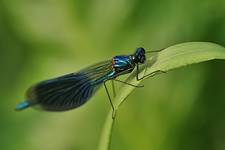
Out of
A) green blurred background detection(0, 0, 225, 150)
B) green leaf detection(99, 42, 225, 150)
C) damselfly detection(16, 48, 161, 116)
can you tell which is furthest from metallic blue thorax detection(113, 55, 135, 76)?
green leaf detection(99, 42, 225, 150)

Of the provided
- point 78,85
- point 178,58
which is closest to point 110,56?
point 78,85

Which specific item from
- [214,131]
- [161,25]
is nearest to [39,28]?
[161,25]

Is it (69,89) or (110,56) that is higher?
(110,56)

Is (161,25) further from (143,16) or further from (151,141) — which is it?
(151,141)

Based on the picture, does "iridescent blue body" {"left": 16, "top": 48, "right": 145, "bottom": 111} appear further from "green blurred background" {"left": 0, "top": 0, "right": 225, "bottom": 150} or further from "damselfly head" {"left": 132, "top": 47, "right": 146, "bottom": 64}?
"green blurred background" {"left": 0, "top": 0, "right": 225, "bottom": 150}

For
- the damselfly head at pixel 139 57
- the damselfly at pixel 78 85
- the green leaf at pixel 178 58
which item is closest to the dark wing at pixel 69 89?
the damselfly at pixel 78 85

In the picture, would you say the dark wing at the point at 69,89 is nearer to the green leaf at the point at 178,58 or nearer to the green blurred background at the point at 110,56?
the green blurred background at the point at 110,56

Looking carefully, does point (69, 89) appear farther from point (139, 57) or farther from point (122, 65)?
point (139, 57)
